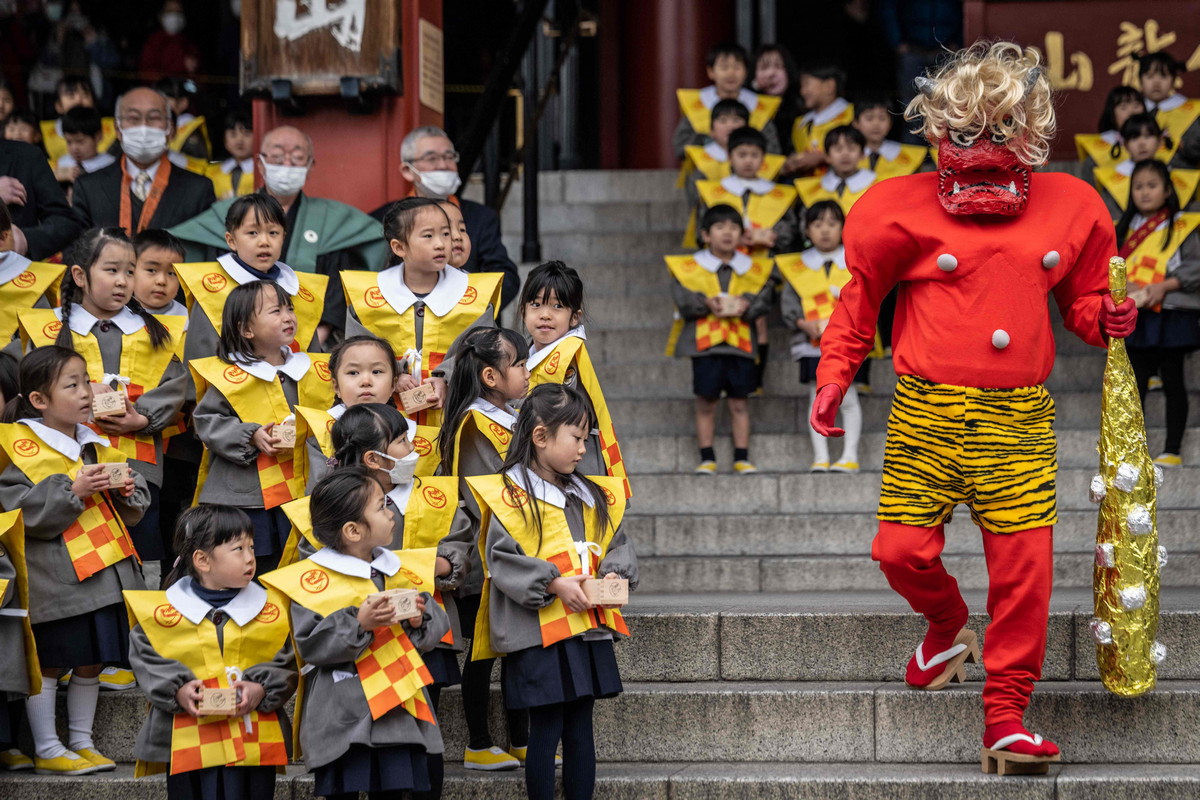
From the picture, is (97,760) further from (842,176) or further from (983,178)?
(842,176)

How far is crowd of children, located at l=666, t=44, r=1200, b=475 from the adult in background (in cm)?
274

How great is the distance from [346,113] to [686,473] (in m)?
2.29

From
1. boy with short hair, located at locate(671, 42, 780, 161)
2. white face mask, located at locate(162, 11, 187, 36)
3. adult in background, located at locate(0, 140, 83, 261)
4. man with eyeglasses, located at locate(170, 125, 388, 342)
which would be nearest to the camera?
man with eyeglasses, located at locate(170, 125, 388, 342)

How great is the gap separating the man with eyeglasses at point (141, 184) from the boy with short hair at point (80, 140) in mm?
1442

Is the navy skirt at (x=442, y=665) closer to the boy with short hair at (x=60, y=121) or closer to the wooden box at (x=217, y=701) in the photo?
the wooden box at (x=217, y=701)

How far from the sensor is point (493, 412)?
4.90 m

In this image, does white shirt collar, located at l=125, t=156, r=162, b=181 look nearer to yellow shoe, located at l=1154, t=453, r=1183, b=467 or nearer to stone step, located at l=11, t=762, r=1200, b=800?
stone step, located at l=11, t=762, r=1200, b=800

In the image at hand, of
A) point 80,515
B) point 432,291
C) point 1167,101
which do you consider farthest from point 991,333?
point 1167,101

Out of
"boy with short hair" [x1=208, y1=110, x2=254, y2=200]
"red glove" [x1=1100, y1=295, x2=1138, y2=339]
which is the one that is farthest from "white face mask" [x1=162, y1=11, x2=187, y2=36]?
"red glove" [x1=1100, y1=295, x2=1138, y2=339]

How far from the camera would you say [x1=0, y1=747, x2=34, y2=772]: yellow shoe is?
496cm

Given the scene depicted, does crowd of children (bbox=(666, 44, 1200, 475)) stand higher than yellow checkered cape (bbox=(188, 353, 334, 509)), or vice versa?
crowd of children (bbox=(666, 44, 1200, 475))

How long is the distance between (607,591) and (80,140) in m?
5.22

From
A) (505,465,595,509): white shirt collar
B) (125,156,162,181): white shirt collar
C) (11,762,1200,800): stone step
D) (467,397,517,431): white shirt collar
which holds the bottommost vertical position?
(11,762,1200,800): stone step

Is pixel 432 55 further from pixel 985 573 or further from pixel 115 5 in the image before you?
pixel 115 5
